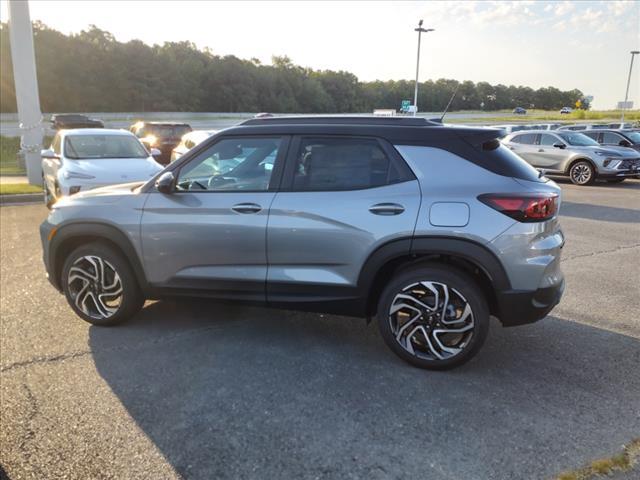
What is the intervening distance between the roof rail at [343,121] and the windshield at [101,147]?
6297 millimetres

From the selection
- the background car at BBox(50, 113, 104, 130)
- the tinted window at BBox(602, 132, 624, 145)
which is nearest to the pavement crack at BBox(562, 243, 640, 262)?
the tinted window at BBox(602, 132, 624, 145)

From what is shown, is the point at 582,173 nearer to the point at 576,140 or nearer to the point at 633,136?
the point at 576,140

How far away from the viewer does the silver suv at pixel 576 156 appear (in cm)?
1517

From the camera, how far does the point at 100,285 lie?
173 inches

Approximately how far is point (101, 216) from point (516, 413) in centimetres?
→ 349

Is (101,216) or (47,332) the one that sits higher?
(101,216)

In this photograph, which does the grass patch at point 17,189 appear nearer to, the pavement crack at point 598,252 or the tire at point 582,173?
the pavement crack at point 598,252

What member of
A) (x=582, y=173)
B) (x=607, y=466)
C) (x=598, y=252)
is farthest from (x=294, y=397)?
(x=582, y=173)

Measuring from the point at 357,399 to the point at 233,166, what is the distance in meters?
2.03

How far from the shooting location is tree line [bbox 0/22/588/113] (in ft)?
195

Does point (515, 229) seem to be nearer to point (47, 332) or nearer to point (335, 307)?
point (335, 307)

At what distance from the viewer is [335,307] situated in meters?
3.79

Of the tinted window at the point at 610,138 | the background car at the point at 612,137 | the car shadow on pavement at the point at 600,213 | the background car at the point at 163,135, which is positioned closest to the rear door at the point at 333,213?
the car shadow on pavement at the point at 600,213

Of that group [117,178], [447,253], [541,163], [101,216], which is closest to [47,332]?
[101,216]
